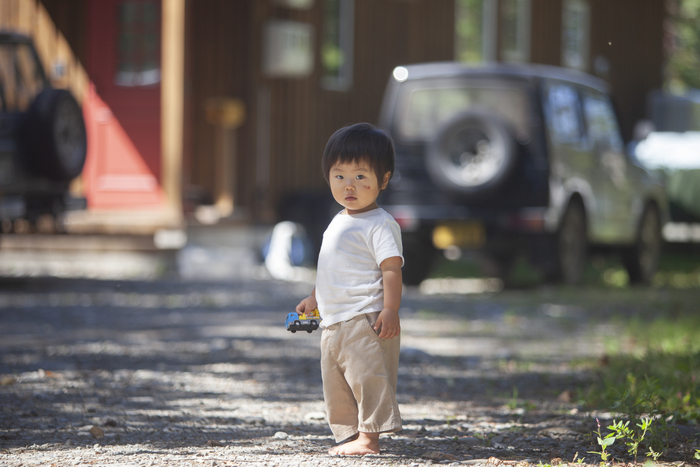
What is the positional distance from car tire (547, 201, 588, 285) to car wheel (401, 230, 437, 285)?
114cm

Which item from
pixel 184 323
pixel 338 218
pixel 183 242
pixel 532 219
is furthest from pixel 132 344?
pixel 183 242

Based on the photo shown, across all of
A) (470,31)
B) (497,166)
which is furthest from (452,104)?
(470,31)

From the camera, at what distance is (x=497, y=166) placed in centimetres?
830

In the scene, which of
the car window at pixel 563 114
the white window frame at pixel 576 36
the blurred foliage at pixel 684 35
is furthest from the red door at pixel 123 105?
the white window frame at pixel 576 36

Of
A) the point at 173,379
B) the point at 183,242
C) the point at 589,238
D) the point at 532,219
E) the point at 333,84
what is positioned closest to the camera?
the point at 173,379

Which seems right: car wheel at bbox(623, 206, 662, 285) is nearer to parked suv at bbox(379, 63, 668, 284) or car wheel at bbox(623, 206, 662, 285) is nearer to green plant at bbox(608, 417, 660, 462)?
parked suv at bbox(379, 63, 668, 284)

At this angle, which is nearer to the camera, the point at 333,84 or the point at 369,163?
the point at 369,163

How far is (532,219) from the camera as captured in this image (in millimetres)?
8445

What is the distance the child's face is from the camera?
3355 millimetres

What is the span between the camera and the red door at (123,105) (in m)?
11.0

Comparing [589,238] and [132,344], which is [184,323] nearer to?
[132,344]

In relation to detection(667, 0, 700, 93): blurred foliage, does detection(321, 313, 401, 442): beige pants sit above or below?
below

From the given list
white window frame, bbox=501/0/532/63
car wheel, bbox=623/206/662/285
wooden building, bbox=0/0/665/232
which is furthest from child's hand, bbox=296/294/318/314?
white window frame, bbox=501/0/532/63

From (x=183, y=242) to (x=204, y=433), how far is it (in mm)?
6897
